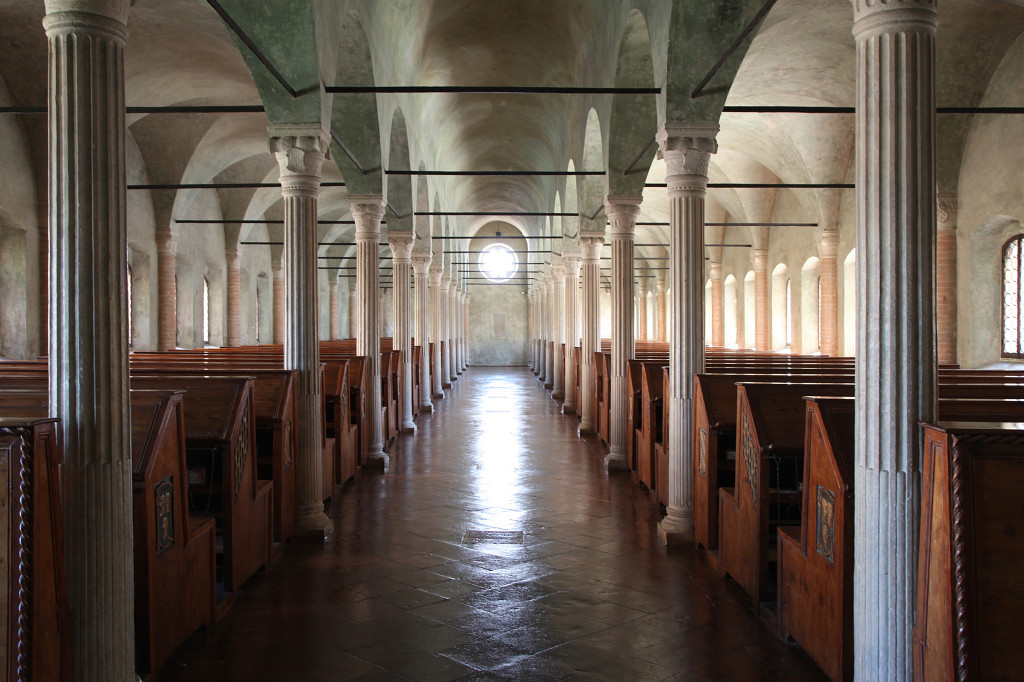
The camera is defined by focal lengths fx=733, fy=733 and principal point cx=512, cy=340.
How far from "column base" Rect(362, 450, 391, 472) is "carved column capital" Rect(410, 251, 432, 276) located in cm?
755

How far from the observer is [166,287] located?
56.4ft

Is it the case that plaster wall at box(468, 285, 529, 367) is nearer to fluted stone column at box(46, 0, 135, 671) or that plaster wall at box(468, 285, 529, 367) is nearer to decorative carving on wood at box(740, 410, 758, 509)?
decorative carving on wood at box(740, 410, 758, 509)

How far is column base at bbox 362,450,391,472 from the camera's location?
914 cm

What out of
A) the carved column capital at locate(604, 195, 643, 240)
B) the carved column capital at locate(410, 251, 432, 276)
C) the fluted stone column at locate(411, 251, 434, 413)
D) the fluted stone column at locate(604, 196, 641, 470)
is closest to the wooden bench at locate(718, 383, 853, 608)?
the fluted stone column at locate(604, 196, 641, 470)

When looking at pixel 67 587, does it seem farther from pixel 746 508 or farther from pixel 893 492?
pixel 746 508

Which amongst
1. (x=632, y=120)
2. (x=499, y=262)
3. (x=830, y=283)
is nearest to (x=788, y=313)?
(x=830, y=283)

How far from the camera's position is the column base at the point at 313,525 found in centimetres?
607

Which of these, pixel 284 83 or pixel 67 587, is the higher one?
pixel 284 83

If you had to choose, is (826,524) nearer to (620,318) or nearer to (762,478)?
(762,478)

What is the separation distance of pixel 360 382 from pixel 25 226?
7.27 m

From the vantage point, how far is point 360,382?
878cm

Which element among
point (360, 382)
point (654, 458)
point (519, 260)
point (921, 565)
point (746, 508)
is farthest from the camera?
point (519, 260)

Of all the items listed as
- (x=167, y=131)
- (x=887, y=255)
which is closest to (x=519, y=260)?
(x=167, y=131)

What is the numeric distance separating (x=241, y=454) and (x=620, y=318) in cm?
534
